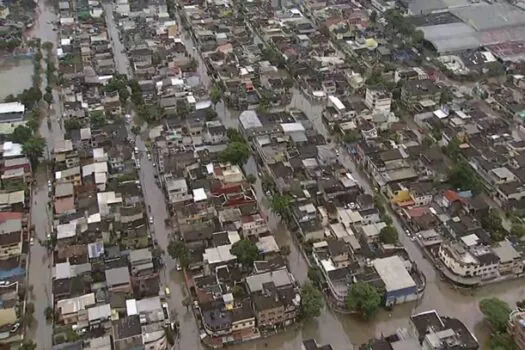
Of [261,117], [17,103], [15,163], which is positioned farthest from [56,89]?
[261,117]

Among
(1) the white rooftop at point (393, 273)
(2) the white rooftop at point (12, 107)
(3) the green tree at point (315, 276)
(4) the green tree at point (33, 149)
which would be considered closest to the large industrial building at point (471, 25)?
(1) the white rooftop at point (393, 273)

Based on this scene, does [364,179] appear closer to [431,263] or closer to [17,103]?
[431,263]

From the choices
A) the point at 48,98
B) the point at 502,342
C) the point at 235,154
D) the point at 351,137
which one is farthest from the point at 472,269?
the point at 48,98

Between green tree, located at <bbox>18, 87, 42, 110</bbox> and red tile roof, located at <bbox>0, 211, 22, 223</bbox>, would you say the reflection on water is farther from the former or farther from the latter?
red tile roof, located at <bbox>0, 211, 22, 223</bbox>

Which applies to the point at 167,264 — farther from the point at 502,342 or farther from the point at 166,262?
the point at 502,342

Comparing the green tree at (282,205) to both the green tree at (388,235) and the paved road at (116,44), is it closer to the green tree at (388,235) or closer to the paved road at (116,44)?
the green tree at (388,235)

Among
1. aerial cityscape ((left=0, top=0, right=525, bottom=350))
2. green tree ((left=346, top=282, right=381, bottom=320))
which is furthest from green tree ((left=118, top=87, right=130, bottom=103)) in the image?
green tree ((left=346, top=282, right=381, bottom=320))
